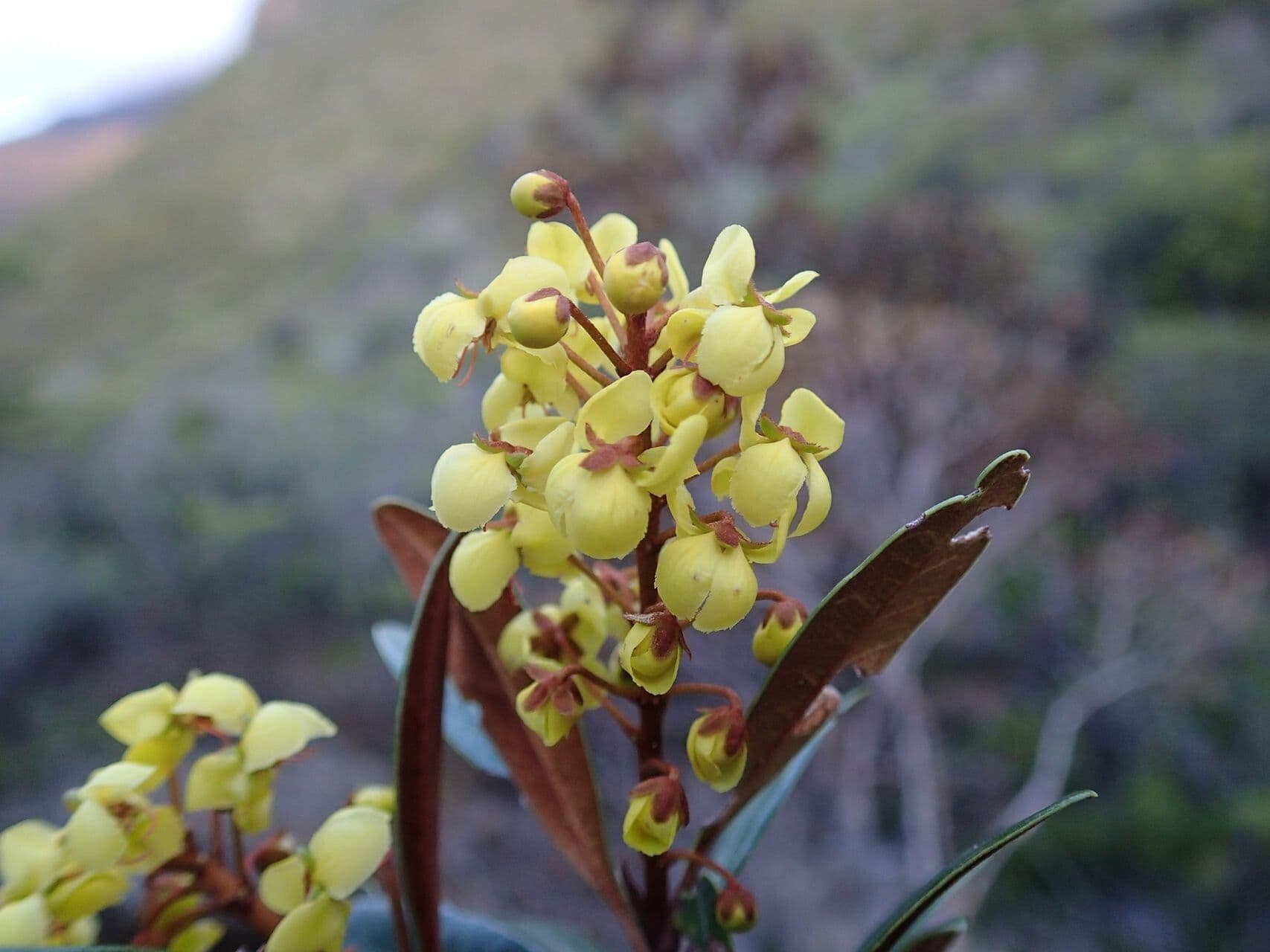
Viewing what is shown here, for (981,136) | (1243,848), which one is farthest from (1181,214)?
(1243,848)

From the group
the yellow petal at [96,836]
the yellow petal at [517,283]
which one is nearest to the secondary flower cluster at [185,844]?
the yellow petal at [96,836]

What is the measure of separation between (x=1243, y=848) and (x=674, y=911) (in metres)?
2.56

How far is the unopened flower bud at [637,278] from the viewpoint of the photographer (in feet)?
1.02

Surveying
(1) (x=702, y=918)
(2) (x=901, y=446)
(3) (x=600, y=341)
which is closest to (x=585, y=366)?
(3) (x=600, y=341)

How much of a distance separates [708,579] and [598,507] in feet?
0.15

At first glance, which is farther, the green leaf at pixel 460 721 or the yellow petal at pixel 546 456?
the green leaf at pixel 460 721

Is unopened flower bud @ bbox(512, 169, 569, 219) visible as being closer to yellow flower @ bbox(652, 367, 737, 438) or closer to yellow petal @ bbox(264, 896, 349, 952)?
yellow flower @ bbox(652, 367, 737, 438)

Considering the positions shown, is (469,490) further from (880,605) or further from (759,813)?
(759,813)

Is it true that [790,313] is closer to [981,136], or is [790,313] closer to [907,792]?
[907,792]

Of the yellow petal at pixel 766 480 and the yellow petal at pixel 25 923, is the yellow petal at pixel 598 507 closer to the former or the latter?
the yellow petal at pixel 766 480

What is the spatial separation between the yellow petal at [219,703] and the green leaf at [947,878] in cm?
29

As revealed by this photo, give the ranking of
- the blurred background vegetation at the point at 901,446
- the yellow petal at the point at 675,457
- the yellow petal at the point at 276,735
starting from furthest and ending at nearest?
the blurred background vegetation at the point at 901,446 < the yellow petal at the point at 276,735 < the yellow petal at the point at 675,457

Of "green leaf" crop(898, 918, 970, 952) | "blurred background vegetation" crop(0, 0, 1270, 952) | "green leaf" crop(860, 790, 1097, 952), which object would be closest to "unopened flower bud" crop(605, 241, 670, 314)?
"green leaf" crop(860, 790, 1097, 952)

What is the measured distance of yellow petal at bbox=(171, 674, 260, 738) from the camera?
0.40 m
